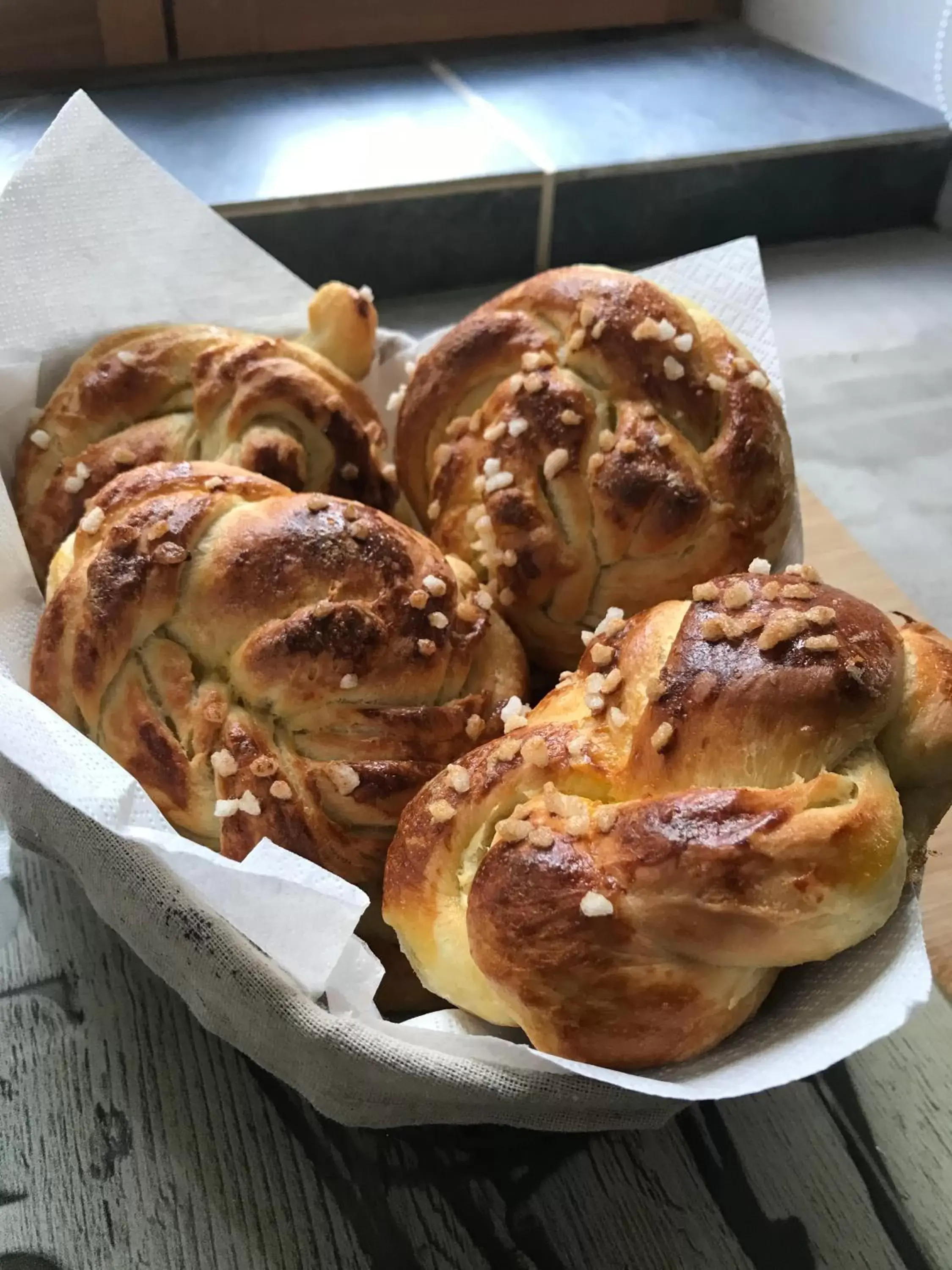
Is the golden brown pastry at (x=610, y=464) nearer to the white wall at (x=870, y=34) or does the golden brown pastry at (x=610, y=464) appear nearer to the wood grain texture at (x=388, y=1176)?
the wood grain texture at (x=388, y=1176)

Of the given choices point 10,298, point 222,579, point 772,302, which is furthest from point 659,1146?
point 772,302

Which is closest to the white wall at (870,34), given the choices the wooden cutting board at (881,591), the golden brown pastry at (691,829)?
the wooden cutting board at (881,591)

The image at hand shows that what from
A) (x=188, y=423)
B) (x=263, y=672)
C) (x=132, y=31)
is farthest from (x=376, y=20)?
(x=263, y=672)

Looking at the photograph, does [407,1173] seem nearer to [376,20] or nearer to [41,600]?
[41,600]

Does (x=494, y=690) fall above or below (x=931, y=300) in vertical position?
above

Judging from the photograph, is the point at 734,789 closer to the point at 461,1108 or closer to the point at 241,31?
the point at 461,1108

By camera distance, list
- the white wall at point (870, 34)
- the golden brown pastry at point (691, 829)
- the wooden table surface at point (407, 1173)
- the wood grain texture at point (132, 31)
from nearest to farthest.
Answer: the golden brown pastry at point (691, 829), the wooden table surface at point (407, 1173), the wood grain texture at point (132, 31), the white wall at point (870, 34)
